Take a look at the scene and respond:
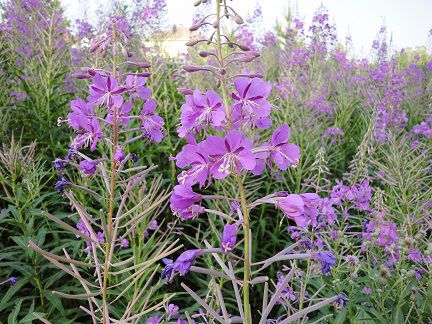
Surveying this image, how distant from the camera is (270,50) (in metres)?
10.7

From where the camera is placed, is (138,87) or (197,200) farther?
(138,87)

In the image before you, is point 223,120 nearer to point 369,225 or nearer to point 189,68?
point 189,68

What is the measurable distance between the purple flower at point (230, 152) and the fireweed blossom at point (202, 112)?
0.07 meters

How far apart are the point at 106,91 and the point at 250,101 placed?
725 mm

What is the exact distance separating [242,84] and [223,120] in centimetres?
15

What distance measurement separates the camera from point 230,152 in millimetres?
1188

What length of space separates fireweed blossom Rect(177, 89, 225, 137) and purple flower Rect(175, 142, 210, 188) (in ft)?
0.32

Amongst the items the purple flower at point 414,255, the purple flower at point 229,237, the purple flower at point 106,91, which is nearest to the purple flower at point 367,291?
the purple flower at point 414,255

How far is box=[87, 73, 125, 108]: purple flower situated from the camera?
1666 mm

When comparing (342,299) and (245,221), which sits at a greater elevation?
(245,221)

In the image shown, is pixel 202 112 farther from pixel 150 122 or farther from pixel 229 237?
pixel 150 122

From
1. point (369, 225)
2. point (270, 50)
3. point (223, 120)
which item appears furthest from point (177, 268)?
point (270, 50)

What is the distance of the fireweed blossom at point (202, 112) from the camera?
121 cm

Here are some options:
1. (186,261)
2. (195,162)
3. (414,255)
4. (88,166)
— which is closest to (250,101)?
(195,162)
